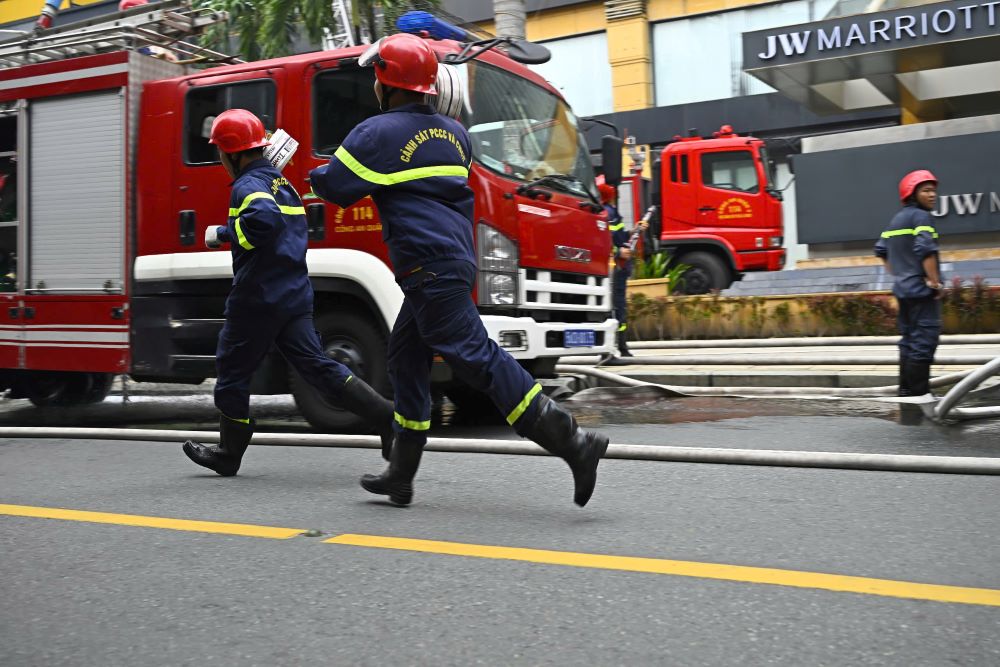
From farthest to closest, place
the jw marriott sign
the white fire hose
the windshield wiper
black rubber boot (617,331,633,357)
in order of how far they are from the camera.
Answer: the jw marriott sign < black rubber boot (617,331,633,357) < the windshield wiper < the white fire hose

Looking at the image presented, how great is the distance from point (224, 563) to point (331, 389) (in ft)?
6.04

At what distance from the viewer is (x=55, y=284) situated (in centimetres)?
865

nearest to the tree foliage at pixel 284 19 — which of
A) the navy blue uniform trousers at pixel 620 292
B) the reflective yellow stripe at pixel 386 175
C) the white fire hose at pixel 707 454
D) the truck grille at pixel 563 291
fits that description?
the navy blue uniform trousers at pixel 620 292

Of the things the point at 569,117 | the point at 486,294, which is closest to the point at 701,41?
the point at 569,117

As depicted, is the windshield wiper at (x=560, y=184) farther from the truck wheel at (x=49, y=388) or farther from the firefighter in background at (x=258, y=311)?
the truck wheel at (x=49, y=388)

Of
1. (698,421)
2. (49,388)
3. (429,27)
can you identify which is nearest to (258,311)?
(429,27)

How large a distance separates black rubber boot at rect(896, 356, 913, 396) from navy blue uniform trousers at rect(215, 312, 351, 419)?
4805mm

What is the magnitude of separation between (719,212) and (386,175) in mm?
13895

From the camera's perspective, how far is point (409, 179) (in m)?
4.53

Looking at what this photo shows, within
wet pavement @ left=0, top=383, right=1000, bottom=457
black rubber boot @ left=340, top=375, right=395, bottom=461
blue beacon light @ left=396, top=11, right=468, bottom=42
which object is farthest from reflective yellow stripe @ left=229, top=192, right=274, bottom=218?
blue beacon light @ left=396, top=11, right=468, bottom=42

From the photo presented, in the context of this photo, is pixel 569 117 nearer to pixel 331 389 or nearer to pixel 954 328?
pixel 331 389

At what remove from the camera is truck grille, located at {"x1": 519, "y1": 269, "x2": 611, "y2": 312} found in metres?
7.67

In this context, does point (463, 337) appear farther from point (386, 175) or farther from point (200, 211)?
point (200, 211)

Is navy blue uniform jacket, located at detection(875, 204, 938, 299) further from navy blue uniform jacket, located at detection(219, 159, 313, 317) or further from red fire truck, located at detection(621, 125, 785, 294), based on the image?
red fire truck, located at detection(621, 125, 785, 294)
